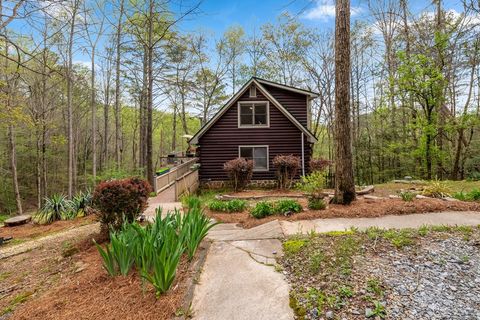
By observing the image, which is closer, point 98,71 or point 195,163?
point 195,163

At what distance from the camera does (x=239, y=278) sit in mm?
2865

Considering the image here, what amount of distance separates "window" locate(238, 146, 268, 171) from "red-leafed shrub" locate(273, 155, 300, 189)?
4.59ft

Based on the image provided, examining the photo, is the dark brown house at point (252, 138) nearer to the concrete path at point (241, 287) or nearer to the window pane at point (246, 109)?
the window pane at point (246, 109)

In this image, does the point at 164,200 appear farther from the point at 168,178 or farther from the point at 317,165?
the point at 317,165

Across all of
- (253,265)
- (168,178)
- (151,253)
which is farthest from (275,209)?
(168,178)

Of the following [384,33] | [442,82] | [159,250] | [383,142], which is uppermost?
[384,33]

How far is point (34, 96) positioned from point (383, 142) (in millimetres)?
23785

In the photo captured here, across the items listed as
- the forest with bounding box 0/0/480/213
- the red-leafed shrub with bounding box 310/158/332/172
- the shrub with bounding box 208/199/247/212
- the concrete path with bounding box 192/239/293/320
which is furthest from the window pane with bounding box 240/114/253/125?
the concrete path with bounding box 192/239/293/320

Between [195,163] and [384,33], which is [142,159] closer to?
[195,163]

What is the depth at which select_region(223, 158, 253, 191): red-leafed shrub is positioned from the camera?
1095cm

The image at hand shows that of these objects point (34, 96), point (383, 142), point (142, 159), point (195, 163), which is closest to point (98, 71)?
point (34, 96)

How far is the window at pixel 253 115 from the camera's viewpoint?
12.8 m

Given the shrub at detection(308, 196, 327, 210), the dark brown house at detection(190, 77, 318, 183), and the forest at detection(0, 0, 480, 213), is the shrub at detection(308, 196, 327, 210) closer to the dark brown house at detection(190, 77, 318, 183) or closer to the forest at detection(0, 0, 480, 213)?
the forest at detection(0, 0, 480, 213)

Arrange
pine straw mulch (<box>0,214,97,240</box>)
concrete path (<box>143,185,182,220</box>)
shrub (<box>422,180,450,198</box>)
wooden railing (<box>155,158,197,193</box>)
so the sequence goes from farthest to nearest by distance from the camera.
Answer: wooden railing (<box>155,158,197,193</box>)
concrete path (<box>143,185,182,220</box>)
shrub (<box>422,180,450,198</box>)
pine straw mulch (<box>0,214,97,240</box>)
